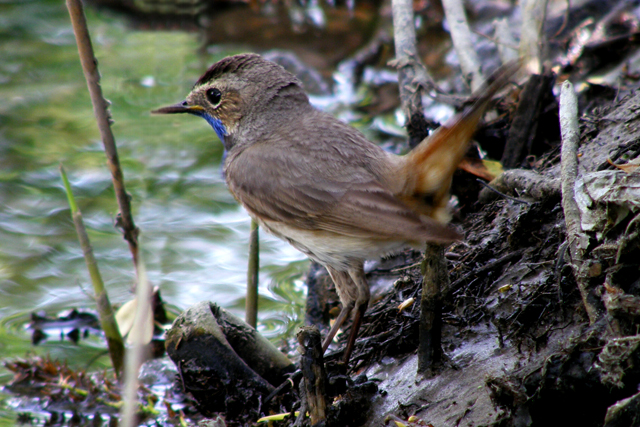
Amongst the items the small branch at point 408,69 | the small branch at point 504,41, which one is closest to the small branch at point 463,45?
the small branch at point 504,41

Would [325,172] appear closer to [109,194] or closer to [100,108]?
[100,108]

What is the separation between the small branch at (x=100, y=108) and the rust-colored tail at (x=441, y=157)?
194cm

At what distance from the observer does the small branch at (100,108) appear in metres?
3.79

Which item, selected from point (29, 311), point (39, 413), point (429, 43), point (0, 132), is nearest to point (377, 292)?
point (39, 413)

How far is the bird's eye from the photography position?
420 centimetres

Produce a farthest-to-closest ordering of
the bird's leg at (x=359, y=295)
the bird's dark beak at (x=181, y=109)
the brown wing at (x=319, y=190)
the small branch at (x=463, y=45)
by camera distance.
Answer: the small branch at (x=463, y=45) < the bird's dark beak at (x=181, y=109) < the bird's leg at (x=359, y=295) < the brown wing at (x=319, y=190)

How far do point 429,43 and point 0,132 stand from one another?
206 inches

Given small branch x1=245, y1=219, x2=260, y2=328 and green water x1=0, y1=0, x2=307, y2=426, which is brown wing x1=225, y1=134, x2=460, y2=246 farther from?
green water x1=0, y1=0, x2=307, y2=426

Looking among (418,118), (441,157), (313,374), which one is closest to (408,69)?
(418,118)

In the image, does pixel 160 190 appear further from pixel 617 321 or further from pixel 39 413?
pixel 617 321

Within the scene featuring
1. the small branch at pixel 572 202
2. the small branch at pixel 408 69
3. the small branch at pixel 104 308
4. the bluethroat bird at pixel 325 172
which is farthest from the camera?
the small branch at pixel 408 69

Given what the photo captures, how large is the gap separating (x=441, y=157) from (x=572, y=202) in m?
0.66

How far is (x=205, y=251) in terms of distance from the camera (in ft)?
18.5

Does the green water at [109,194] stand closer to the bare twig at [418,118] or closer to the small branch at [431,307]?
the bare twig at [418,118]
